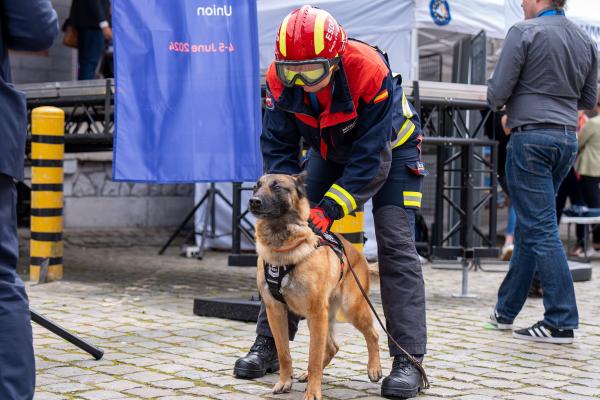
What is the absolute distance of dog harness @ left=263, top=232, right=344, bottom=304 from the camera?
4121mm

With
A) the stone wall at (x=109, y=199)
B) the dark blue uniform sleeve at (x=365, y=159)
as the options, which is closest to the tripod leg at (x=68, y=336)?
the dark blue uniform sleeve at (x=365, y=159)

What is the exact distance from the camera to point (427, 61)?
14375mm

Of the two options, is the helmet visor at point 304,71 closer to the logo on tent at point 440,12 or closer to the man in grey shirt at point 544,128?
the man in grey shirt at point 544,128

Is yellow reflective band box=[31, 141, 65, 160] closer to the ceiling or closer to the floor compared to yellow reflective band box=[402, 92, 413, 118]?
closer to the floor

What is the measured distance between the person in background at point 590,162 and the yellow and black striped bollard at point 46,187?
6.55 meters

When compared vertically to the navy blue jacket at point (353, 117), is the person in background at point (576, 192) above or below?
below

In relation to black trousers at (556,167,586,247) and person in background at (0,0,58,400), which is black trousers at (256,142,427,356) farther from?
black trousers at (556,167,586,247)

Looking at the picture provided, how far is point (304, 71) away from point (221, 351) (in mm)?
1992

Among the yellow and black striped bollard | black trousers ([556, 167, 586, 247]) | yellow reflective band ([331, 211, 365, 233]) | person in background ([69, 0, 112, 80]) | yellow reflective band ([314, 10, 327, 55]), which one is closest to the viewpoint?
yellow reflective band ([314, 10, 327, 55])

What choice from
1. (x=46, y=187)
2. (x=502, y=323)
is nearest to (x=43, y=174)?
(x=46, y=187)

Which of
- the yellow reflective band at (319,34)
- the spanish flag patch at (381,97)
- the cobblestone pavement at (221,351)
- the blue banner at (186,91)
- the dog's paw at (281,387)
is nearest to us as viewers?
the yellow reflective band at (319,34)

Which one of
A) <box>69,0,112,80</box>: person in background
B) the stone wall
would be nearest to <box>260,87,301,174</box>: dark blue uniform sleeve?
<box>69,0,112,80</box>: person in background

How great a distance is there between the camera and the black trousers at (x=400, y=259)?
14.7 ft

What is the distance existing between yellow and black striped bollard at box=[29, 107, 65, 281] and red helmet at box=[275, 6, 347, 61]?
16.1 ft
